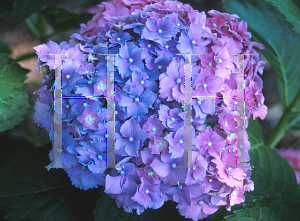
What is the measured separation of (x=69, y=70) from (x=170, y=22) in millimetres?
272

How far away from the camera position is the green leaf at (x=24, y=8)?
0.95 meters

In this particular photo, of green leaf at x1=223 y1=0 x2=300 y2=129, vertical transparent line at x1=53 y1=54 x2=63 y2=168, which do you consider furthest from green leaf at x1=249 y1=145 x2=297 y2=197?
vertical transparent line at x1=53 y1=54 x2=63 y2=168

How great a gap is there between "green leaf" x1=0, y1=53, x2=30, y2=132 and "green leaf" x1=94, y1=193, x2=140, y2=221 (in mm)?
390

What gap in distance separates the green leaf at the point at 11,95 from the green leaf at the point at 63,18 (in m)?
0.30

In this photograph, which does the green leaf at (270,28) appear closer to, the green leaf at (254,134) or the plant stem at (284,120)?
the plant stem at (284,120)

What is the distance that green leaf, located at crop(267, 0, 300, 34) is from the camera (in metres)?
0.78

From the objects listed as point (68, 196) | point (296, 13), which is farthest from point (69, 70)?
point (296, 13)

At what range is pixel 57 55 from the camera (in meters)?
0.73

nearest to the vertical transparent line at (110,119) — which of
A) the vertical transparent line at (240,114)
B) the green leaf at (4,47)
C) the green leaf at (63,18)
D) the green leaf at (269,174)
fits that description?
the vertical transparent line at (240,114)

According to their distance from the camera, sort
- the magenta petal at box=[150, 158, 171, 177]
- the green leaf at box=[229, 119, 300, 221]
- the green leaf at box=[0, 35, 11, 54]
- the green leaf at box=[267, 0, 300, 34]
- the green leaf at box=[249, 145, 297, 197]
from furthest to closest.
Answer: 1. the green leaf at box=[0, 35, 11, 54]
2. the green leaf at box=[249, 145, 297, 197]
3. the green leaf at box=[229, 119, 300, 221]
4. the green leaf at box=[267, 0, 300, 34]
5. the magenta petal at box=[150, 158, 171, 177]

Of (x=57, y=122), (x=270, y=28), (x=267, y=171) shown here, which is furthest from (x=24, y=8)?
(x=267, y=171)
